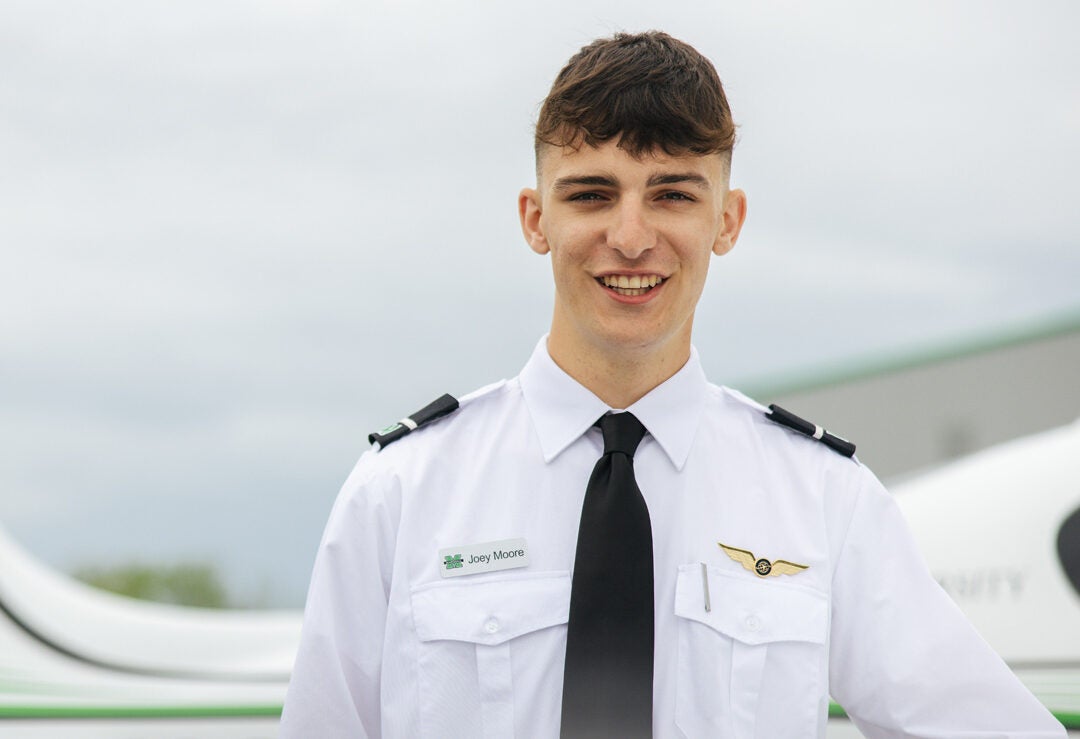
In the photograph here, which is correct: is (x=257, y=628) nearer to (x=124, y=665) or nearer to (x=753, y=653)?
(x=124, y=665)

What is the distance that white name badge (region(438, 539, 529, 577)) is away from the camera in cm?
194

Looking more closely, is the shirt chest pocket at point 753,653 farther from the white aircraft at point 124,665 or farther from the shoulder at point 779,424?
the white aircraft at point 124,665

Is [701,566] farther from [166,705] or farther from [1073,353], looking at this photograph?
[1073,353]

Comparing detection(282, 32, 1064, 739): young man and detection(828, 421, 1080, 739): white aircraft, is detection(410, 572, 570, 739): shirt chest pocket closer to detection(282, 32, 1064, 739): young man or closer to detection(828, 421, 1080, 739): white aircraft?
detection(282, 32, 1064, 739): young man

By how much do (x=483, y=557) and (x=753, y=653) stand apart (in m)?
0.44

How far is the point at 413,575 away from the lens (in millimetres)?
1934

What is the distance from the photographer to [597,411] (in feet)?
6.62

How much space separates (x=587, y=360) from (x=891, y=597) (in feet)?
1.97

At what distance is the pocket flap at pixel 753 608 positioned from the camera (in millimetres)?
1923

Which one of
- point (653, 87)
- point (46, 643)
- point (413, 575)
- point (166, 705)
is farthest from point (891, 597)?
point (46, 643)

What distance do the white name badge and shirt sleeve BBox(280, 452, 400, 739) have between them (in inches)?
3.6

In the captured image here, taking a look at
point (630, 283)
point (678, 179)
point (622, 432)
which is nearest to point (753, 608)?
point (622, 432)

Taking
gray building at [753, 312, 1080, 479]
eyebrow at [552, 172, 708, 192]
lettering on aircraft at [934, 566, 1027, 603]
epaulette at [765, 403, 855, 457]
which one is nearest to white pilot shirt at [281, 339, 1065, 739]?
epaulette at [765, 403, 855, 457]

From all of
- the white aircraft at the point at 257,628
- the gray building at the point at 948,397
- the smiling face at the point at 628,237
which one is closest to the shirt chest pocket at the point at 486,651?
the smiling face at the point at 628,237
